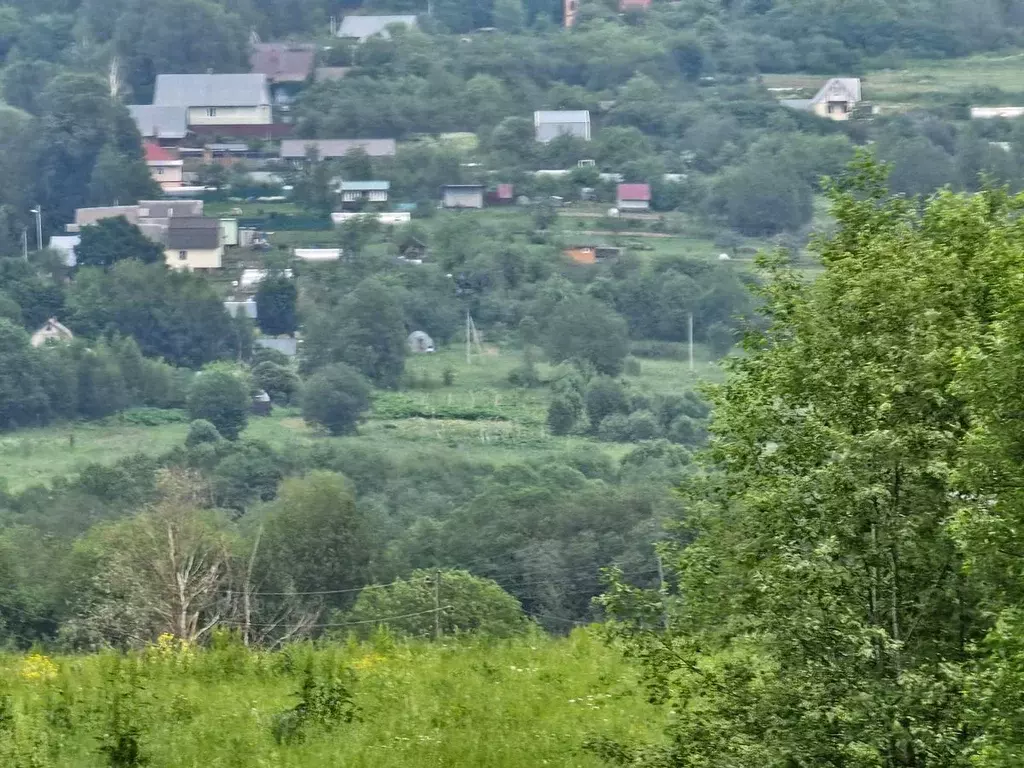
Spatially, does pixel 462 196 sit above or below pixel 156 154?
below

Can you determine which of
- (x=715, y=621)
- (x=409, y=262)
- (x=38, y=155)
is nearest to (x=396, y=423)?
(x=409, y=262)

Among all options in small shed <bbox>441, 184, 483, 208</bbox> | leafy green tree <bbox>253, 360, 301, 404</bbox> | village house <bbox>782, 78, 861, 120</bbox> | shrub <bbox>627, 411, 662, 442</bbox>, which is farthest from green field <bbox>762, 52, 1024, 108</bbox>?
leafy green tree <bbox>253, 360, 301, 404</bbox>

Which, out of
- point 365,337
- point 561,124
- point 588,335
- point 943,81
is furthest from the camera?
point 943,81

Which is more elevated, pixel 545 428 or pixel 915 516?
pixel 915 516

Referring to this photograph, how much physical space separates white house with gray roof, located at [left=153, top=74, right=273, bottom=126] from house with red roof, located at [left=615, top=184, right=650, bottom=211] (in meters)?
26.0

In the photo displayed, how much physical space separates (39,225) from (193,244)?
39.9 ft

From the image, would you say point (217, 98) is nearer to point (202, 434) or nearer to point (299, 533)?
point (202, 434)

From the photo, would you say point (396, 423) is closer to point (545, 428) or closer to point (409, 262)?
point (545, 428)

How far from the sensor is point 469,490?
50.8m

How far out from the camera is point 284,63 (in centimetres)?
11375

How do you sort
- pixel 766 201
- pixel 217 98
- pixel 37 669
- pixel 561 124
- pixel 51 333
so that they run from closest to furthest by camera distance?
pixel 37 669, pixel 51 333, pixel 766 201, pixel 561 124, pixel 217 98

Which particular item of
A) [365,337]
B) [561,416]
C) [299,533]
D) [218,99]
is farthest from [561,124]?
[299,533]

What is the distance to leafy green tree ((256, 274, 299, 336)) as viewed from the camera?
257ft

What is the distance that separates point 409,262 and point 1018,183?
28.1 m
